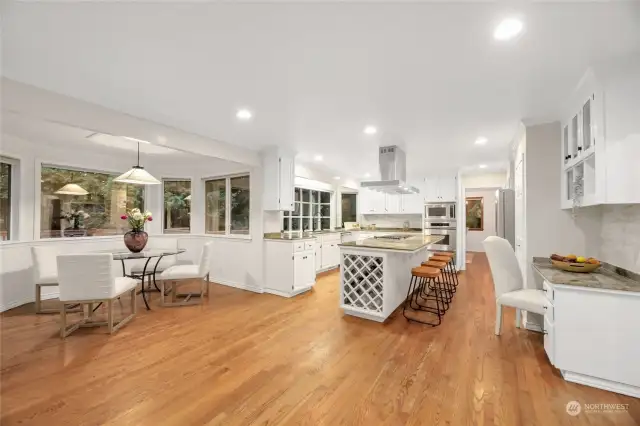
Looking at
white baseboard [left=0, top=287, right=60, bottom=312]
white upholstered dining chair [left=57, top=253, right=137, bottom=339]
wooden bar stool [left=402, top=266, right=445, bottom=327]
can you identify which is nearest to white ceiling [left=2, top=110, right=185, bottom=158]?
white upholstered dining chair [left=57, top=253, right=137, bottom=339]

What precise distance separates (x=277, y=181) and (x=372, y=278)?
2.17 metres

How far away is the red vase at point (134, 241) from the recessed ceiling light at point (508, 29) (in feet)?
14.5

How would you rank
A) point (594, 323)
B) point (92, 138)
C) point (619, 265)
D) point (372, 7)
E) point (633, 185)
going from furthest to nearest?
point (92, 138) < point (619, 265) < point (594, 323) < point (633, 185) < point (372, 7)

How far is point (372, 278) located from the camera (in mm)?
3490

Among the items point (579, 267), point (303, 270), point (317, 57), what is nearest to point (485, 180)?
point (579, 267)

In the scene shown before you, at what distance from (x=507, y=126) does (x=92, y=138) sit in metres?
5.37

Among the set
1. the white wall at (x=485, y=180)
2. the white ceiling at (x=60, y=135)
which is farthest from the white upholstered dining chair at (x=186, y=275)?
the white wall at (x=485, y=180)

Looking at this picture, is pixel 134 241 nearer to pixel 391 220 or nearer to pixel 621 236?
pixel 621 236

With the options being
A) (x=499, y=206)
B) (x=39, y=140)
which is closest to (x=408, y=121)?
(x=499, y=206)

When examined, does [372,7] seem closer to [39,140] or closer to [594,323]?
[594,323]

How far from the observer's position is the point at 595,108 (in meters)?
2.04

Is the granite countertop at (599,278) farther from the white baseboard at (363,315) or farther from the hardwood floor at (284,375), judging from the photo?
the white baseboard at (363,315)

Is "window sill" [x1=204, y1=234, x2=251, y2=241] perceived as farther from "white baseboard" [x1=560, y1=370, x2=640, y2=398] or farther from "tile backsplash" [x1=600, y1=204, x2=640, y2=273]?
"tile backsplash" [x1=600, y1=204, x2=640, y2=273]

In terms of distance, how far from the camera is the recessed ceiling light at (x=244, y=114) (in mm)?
2863
